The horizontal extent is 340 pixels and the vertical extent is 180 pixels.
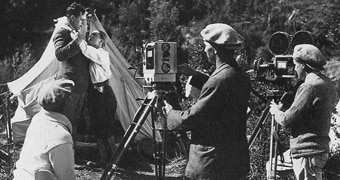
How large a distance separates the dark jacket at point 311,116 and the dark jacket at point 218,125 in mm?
1021

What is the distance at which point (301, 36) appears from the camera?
626 centimetres

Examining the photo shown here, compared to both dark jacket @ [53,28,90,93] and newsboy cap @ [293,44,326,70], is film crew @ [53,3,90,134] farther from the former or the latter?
newsboy cap @ [293,44,326,70]

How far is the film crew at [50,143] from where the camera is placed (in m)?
3.94

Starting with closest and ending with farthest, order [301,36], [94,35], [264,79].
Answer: [264,79], [301,36], [94,35]

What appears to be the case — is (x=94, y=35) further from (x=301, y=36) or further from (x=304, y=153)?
(x=304, y=153)

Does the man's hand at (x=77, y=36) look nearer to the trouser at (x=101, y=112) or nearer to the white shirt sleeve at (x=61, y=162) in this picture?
the trouser at (x=101, y=112)

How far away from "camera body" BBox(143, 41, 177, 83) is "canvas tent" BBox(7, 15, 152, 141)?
10.5ft

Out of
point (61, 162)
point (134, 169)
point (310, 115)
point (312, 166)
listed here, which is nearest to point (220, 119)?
point (61, 162)

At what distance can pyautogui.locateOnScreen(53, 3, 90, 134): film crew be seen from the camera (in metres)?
6.80

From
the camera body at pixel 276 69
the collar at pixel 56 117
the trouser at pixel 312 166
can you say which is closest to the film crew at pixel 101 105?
the camera body at pixel 276 69

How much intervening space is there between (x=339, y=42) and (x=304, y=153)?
5.27m

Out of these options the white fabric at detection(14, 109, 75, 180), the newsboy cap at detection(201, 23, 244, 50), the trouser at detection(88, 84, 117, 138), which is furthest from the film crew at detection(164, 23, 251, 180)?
the trouser at detection(88, 84, 117, 138)

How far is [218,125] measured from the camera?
13.3 feet

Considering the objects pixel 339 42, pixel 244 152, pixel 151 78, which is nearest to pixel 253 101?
pixel 339 42
